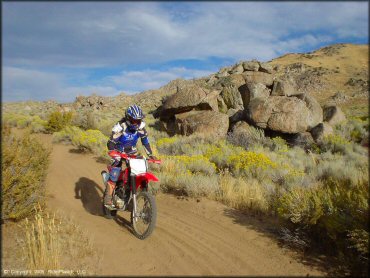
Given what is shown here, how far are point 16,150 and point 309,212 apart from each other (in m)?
5.48

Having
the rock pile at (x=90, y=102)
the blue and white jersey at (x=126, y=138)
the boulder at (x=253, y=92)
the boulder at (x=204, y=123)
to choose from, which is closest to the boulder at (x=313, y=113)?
the boulder at (x=253, y=92)

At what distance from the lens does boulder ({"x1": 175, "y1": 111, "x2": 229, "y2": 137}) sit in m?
17.5

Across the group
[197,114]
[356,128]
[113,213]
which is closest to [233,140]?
[197,114]

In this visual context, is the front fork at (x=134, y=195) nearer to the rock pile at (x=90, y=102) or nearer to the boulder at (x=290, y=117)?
the boulder at (x=290, y=117)

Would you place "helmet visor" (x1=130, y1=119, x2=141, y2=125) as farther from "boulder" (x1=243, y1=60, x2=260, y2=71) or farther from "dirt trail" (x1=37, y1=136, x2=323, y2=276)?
"boulder" (x1=243, y1=60, x2=260, y2=71)

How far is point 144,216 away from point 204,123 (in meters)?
12.4

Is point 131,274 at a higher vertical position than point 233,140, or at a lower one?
lower

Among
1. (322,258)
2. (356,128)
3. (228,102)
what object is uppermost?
(228,102)

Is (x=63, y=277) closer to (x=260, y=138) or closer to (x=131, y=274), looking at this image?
(x=131, y=274)

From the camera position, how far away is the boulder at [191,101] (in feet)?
65.2

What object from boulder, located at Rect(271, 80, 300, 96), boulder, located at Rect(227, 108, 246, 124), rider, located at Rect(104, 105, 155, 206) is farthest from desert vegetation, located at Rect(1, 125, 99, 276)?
boulder, located at Rect(271, 80, 300, 96)

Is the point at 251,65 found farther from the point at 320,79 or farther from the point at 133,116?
the point at 133,116

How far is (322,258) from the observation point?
4949mm

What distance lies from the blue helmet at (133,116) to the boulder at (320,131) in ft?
35.0
